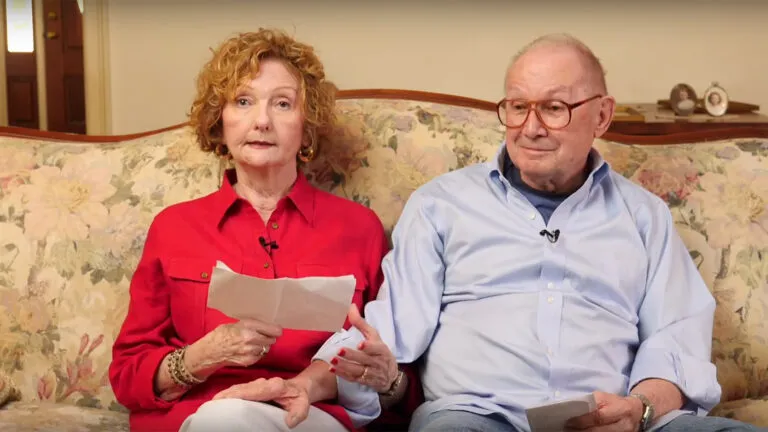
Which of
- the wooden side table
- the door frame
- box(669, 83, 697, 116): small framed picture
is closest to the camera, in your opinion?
the wooden side table

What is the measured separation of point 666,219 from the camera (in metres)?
1.97

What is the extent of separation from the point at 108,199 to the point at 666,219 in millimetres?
1225

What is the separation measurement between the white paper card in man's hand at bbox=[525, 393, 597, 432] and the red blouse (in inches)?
15.4

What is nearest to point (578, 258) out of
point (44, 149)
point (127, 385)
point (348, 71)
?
point (127, 385)

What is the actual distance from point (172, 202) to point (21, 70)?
3974 mm

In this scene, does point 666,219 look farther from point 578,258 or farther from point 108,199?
point 108,199

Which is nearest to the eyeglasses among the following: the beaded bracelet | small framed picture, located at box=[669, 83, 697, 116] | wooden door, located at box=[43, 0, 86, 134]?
the beaded bracelet

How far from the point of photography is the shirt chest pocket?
6.10 ft

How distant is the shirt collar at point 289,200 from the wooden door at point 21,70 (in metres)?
4.07

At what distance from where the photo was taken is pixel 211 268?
6.11 feet

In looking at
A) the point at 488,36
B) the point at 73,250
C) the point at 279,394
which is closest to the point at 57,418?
the point at 73,250

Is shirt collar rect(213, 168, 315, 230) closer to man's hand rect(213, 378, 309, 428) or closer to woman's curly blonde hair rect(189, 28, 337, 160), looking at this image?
woman's curly blonde hair rect(189, 28, 337, 160)

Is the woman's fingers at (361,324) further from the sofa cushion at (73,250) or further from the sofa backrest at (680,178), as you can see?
the sofa cushion at (73,250)

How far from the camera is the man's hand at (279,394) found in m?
1.56
